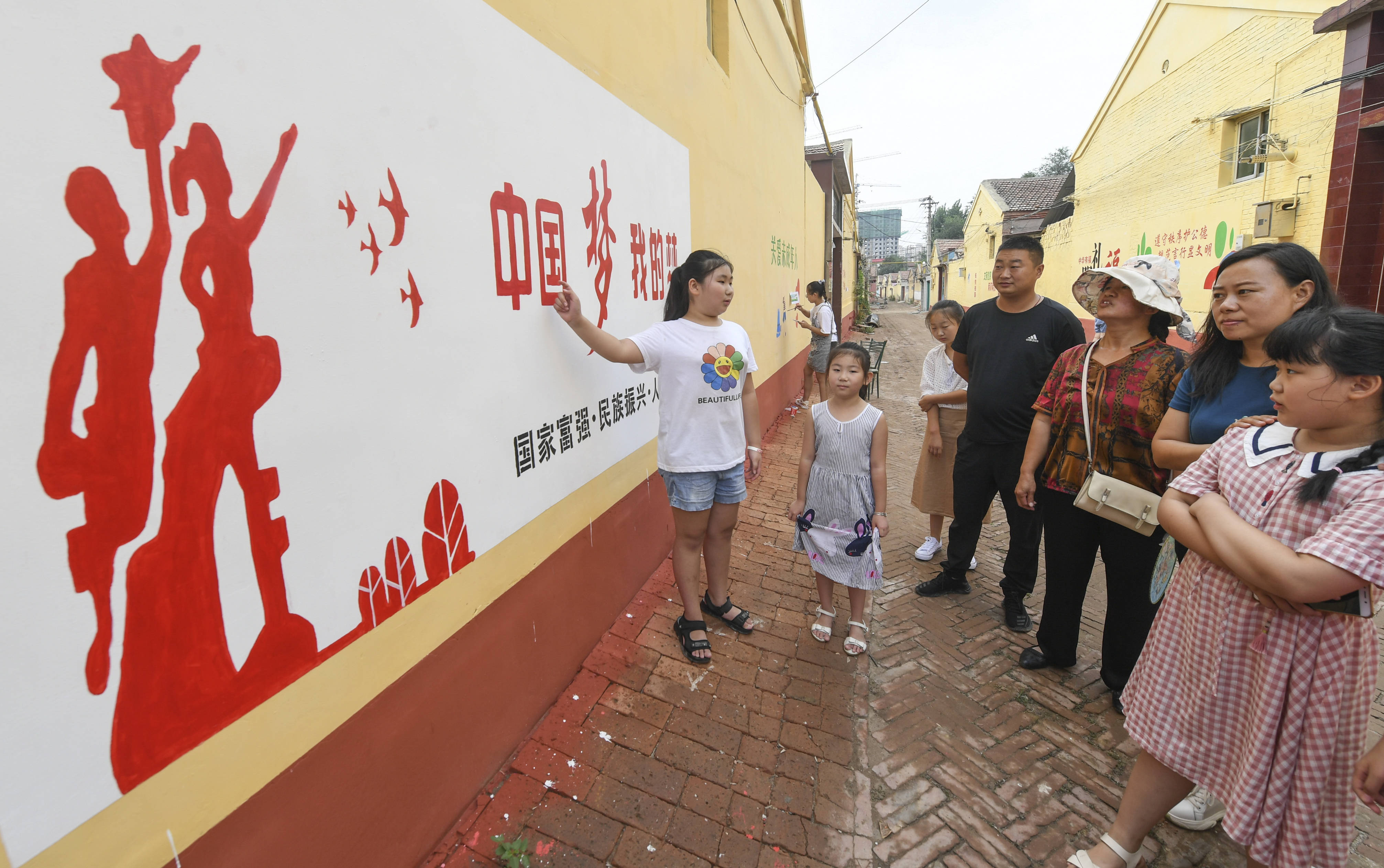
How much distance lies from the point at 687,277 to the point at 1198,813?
8.52ft

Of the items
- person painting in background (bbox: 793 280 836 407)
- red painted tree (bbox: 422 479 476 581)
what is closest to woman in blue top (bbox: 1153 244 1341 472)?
red painted tree (bbox: 422 479 476 581)

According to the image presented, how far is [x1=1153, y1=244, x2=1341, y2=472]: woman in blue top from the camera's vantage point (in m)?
1.89

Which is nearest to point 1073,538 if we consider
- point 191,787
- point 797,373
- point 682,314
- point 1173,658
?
point 1173,658

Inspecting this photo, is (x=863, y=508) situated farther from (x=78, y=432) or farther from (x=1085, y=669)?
(x=78, y=432)

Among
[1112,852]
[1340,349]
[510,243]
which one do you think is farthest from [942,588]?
[510,243]

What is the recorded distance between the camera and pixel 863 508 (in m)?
2.90

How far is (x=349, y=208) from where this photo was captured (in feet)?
4.93

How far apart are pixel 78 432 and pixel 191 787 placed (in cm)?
69

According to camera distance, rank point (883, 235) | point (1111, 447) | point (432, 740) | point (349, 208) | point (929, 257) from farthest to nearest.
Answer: point (883, 235)
point (929, 257)
point (1111, 447)
point (432, 740)
point (349, 208)

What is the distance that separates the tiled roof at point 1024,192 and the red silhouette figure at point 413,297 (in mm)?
25815

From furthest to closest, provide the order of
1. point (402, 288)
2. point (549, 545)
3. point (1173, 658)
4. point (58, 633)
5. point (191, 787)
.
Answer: point (549, 545) < point (1173, 658) < point (402, 288) < point (191, 787) < point (58, 633)

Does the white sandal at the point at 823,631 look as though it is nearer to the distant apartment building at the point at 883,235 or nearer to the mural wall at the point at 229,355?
the mural wall at the point at 229,355

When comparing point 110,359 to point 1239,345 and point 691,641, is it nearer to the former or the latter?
point 691,641

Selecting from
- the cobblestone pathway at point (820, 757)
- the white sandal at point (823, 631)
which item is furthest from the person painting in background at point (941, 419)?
the white sandal at point (823, 631)
